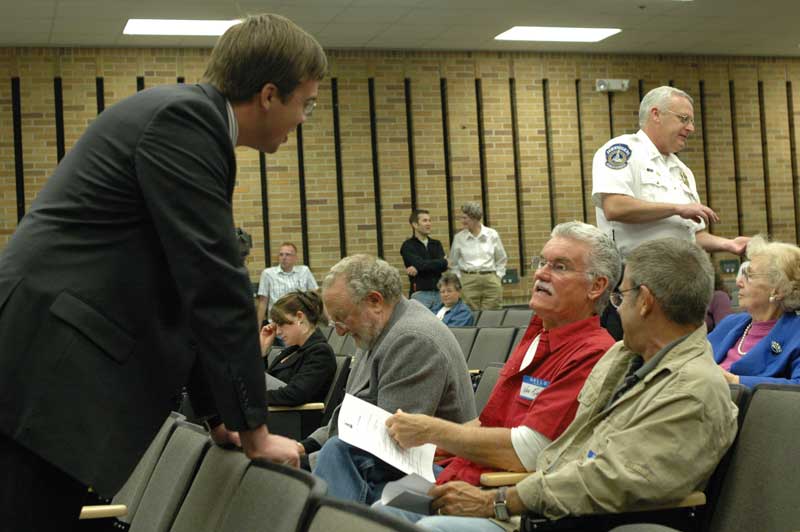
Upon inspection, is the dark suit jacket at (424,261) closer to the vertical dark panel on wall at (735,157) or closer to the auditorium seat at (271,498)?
the vertical dark panel on wall at (735,157)

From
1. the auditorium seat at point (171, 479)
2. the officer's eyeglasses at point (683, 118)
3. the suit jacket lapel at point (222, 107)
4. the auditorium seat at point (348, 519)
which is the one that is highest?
the officer's eyeglasses at point (683, 118)

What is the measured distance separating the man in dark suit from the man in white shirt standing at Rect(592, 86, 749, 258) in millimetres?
2156

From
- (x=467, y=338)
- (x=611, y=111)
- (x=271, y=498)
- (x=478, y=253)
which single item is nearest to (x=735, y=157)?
(x=611, y=111)

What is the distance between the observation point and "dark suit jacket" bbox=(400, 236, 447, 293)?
9914 mm

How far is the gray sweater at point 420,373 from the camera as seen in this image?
2.70 metres

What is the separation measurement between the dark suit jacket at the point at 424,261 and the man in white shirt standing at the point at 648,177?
6.28 metres

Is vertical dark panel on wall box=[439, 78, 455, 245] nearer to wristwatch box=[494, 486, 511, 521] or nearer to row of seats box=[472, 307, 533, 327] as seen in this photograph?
row of seats box=[472, 307, 533, 327]

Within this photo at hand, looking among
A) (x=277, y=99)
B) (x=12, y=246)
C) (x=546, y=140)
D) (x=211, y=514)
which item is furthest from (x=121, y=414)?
(x=546, y=140)

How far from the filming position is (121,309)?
156cm

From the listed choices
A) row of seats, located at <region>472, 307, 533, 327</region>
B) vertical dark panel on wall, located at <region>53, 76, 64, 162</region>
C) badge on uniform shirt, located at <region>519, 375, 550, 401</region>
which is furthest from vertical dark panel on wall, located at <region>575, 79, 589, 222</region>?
badge on uniform shirt, located at <region>519, 375, 550, 401</region>

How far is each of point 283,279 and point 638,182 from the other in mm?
6848

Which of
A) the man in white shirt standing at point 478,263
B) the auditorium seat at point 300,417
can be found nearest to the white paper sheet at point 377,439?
the auditorium seat at point 300,417

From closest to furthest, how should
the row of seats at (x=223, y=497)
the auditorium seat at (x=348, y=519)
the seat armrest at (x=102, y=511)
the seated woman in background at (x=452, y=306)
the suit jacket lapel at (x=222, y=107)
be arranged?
the auditorium seat at (x=348, y=519) < the row of seats at (x=223, y=497) < the suit jacket lapel at (x=222, y=107) < the seat armrest at (x=102, y=511) < the seated woman in background at (x=452, y=306)

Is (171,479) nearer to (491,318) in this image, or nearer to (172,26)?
(491,318)
